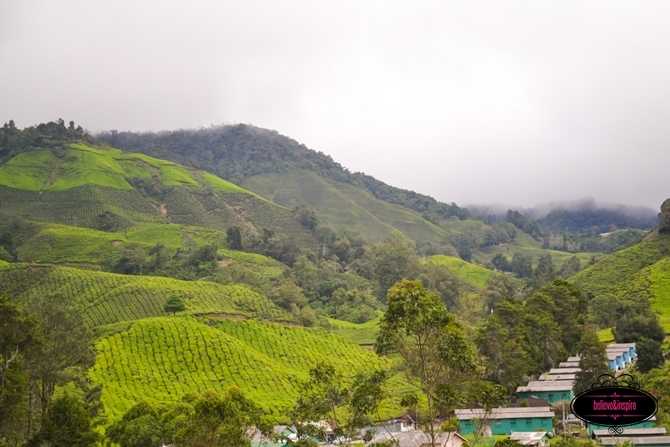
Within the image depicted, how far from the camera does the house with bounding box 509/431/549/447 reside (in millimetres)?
38625

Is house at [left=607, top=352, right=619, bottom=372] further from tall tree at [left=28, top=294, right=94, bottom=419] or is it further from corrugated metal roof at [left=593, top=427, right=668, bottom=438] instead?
tall tree at [left=28, top=294, right=94, bottom=419]

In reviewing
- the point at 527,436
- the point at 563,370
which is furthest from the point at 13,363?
the point at 563,370

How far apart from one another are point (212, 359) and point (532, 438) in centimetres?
3248

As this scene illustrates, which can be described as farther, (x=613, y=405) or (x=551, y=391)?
(x=551, y=391)

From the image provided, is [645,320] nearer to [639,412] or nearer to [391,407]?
[391,407]

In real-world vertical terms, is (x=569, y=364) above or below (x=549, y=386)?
above

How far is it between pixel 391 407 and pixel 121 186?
334 ft

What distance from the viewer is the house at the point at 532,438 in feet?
127

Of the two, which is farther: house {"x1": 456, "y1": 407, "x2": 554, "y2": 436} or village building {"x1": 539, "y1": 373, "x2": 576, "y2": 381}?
village building {"x1": 539, "y1": 373, "x2": 576, "y2": 381}

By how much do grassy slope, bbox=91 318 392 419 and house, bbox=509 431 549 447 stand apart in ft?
59.4

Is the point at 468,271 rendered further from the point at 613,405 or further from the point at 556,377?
the point at 613,405

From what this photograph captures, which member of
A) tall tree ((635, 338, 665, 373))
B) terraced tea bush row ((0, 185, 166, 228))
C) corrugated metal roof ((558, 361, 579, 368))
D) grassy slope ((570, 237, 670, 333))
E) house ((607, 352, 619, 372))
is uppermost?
terraced tea bush row ((0, 185, 166, 228))

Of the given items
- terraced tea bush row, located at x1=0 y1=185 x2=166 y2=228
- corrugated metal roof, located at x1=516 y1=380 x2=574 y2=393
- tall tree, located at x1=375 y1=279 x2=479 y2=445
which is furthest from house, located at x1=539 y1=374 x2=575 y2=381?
terraced tea bush row, located at x1=0 y1=185 x2=166 y2=228

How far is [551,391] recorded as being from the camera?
163 ft
